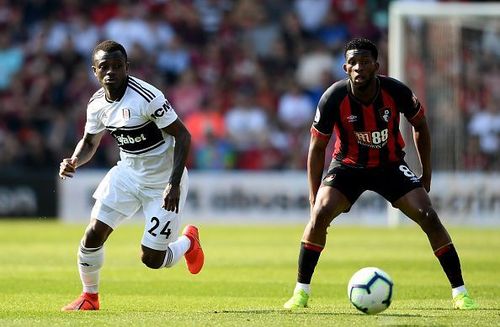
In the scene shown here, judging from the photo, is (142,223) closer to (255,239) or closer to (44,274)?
(255,239)

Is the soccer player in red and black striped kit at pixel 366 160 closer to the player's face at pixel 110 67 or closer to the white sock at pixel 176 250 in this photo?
the white sock at pixel 176 250

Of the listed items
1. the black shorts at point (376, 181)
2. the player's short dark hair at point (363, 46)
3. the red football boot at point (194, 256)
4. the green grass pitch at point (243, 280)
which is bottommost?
the green grass pitch at point (243, 280)

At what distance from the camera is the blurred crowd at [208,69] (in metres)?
23.7

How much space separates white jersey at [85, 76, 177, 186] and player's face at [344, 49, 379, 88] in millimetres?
1548

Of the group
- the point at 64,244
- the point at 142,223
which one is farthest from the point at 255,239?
the point at 142,223

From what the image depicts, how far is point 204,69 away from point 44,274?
42.4 ft

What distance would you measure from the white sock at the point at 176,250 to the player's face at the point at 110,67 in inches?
64.3

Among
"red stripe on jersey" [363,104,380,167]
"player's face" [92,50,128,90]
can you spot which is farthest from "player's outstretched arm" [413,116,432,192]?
"player's face" [92,50,128,90]

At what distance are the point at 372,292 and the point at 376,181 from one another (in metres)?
1.27

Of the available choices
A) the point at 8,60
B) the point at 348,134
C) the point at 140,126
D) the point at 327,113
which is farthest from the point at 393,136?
the point at 8,60

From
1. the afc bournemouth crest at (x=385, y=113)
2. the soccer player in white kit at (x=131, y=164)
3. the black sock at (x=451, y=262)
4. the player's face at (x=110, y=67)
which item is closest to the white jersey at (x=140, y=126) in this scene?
the soccer player in white kit at (x=131, y=164)

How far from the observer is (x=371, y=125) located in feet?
30.6

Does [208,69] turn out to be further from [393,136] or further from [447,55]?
[393,136]

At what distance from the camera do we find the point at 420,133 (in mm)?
9516
